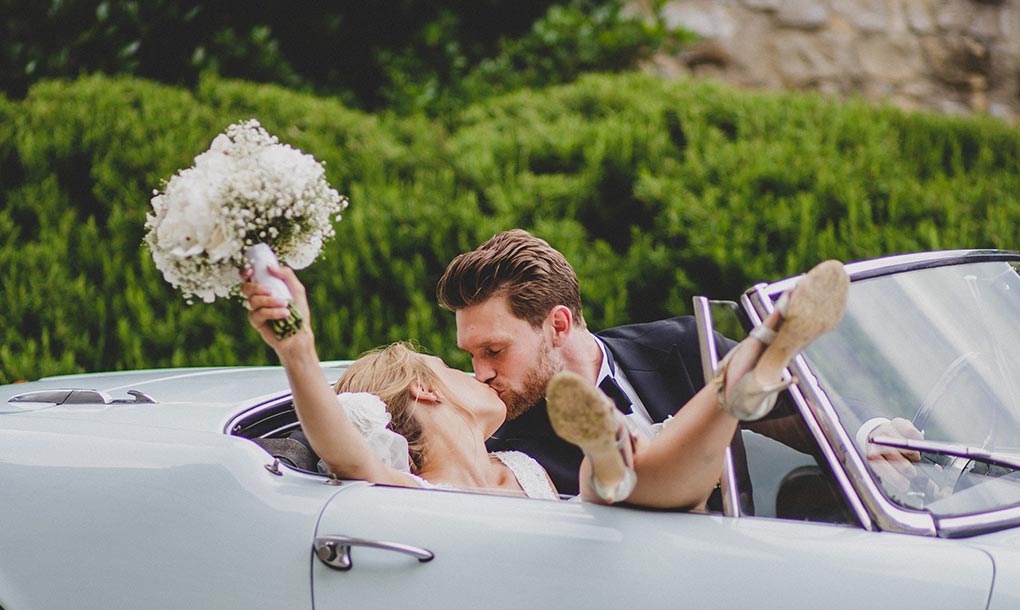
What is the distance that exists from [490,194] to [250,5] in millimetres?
3494

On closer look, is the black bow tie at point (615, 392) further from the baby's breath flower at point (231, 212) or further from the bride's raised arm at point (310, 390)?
the baby's breath flower at point (231, 212)

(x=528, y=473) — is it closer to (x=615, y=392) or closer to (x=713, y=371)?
(x=615, y=392)

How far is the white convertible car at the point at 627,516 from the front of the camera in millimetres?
1792

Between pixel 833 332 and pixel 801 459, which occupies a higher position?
pixel 833 332

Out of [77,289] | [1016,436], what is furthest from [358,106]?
[1016,436]

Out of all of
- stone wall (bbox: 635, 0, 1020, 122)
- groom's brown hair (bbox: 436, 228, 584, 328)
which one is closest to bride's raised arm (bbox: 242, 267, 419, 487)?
groom's brown hair (bbox: 436, 228, 584, 328)

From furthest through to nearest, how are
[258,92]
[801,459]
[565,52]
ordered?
1. [565,52]
2. [258,92]
3. [801,459]

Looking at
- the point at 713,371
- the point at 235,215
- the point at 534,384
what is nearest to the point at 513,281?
the point at 534,384

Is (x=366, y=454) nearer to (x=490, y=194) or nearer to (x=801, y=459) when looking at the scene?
(x=801, y=459)

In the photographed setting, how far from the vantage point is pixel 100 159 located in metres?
5.38

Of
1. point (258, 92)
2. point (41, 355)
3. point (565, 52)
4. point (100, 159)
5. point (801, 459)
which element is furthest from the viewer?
point (565, 52)

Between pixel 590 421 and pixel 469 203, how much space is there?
3.63m

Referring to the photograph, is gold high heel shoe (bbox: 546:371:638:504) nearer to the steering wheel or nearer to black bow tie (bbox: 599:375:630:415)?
the steering wheel

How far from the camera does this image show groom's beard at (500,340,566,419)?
2.94 metres
